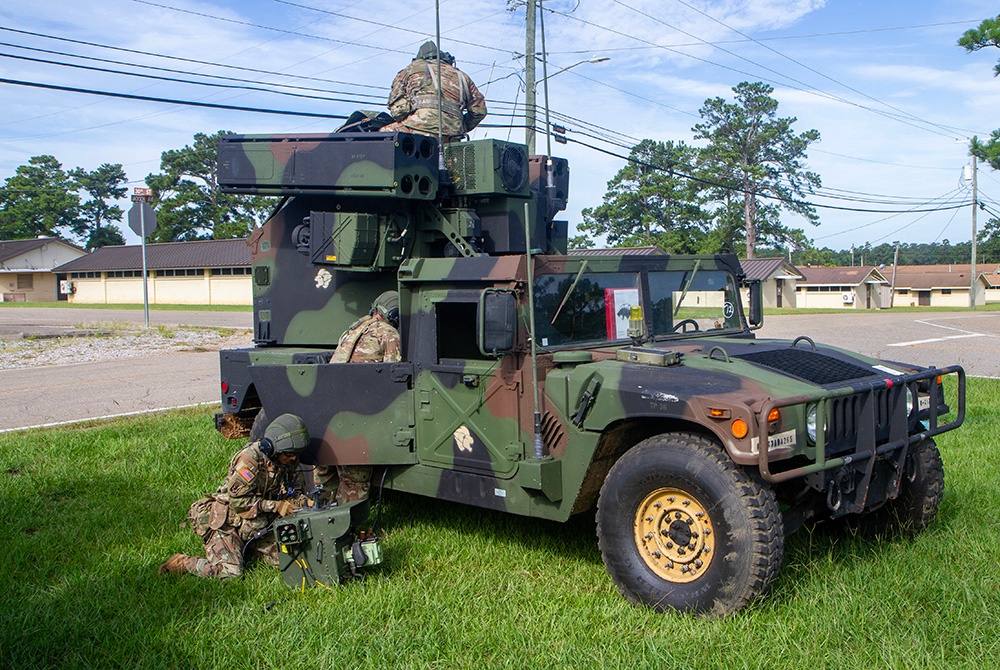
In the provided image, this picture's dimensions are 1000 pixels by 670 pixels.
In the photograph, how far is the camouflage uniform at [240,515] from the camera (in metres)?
5.48

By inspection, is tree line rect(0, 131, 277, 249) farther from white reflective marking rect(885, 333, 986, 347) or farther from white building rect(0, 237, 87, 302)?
white reflective marking rect(885, 333, 986, 347)

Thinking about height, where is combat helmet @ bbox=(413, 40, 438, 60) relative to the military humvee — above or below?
above

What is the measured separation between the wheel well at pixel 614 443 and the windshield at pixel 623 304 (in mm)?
670

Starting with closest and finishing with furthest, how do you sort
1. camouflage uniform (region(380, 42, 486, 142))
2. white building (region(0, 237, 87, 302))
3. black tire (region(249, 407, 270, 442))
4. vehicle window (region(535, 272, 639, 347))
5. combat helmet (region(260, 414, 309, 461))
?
vehicle window (region(535, 272, 639, 347)) < combat helmet (region(260, 414, 309, 461)) < black tire (region(249, 407, 270, 442)) < camouflage uniform (region(380, 42, 486, 142)) < white building (region(0, 237, 87, 302))

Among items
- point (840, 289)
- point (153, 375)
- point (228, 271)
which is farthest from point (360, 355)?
point (840, 289)

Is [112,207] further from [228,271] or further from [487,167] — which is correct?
[487,167]

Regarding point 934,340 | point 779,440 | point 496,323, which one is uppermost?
point 496,323

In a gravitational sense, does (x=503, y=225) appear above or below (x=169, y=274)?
below

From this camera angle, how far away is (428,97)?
736 cm

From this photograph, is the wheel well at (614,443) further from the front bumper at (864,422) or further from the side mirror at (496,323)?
the side mirror at (496,323)

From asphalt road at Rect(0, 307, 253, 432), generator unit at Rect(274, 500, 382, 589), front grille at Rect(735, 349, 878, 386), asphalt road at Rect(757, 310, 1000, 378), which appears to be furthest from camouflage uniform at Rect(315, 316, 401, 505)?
asphalt road at Rect(757, 310, 1000, 378)

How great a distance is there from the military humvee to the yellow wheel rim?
0.4 inches

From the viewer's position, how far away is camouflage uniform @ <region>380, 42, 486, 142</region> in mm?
7375

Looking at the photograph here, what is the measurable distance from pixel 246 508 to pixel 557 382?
7.21 ft
